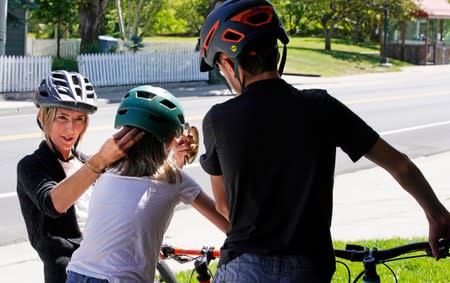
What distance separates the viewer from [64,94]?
3.65 metres

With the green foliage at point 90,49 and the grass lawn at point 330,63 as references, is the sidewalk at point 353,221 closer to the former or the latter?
the green foliage at point 90,49

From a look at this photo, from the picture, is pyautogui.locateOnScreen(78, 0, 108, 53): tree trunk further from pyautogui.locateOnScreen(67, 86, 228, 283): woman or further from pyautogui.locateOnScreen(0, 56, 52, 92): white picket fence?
pyautogui.locateOnScreen(67, 86, 228, 283): woman

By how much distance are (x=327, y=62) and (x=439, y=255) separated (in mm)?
37536

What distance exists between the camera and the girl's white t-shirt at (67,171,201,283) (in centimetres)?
297

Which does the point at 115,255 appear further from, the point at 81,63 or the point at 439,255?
the point at 81,63

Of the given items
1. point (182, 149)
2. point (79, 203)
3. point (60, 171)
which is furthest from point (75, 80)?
point (182, 149)

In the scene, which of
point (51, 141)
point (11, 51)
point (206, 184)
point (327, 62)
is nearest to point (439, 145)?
point (206, 184)

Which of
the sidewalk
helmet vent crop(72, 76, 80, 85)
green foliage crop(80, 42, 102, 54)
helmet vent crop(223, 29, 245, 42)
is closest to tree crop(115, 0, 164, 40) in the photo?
green foliage crop(80, 42, 102, 54)

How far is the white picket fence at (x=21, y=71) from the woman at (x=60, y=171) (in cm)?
2049

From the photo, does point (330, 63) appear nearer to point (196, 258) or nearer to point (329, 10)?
point (329, 10)

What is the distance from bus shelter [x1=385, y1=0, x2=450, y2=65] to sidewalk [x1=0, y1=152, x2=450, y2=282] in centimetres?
3683

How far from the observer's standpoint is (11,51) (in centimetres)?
3219

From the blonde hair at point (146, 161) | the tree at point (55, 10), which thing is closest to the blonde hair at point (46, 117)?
the blonde hair at point (146, 161)

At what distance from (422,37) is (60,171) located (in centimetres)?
4665
